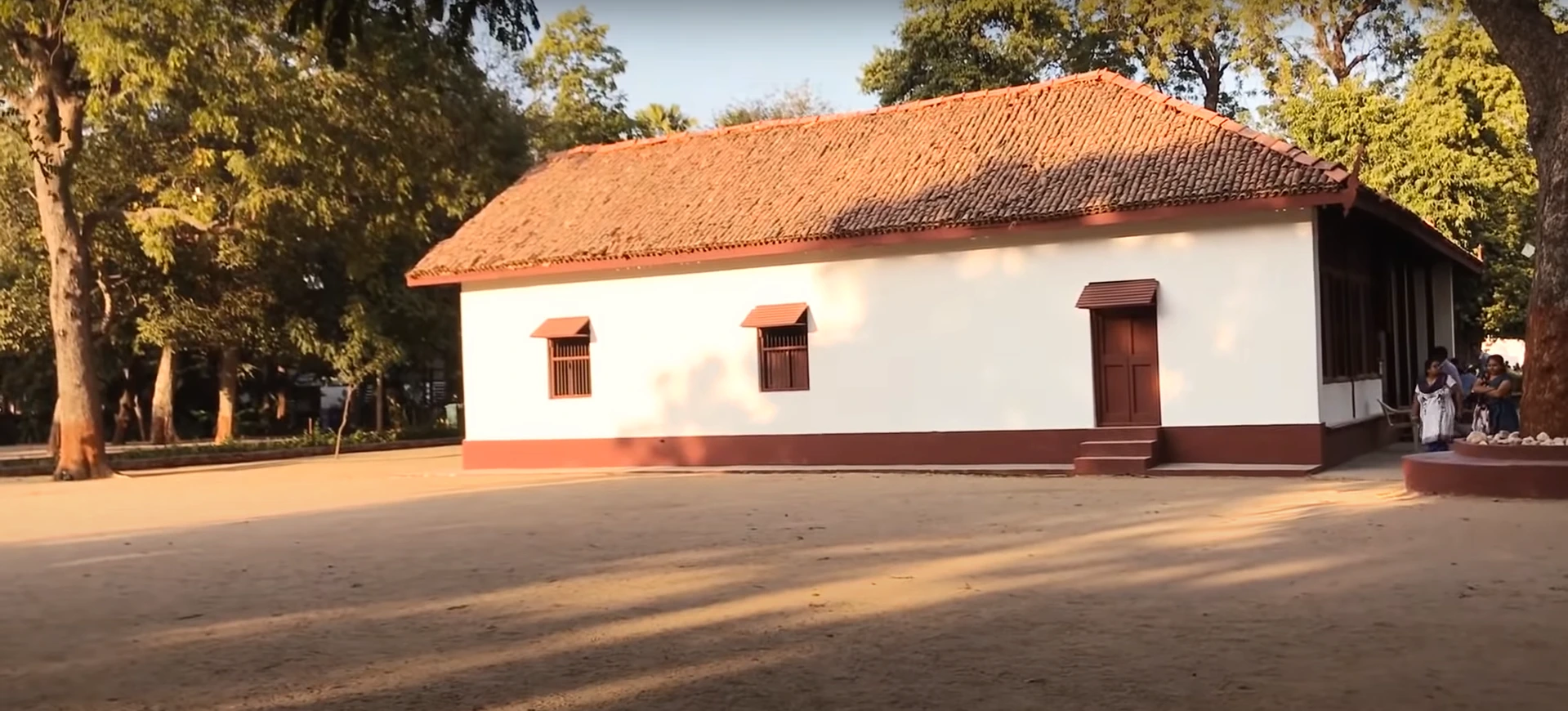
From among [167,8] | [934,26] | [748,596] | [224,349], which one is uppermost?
[934,26]

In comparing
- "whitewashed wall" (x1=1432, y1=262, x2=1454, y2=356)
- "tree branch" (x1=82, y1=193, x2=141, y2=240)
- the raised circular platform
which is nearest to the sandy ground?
the raised circular platform

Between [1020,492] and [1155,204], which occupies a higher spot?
[1155,204]

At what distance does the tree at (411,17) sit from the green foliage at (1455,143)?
20542 millimetres

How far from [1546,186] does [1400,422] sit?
349 inches

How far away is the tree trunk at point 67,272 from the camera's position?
1872 centimetres

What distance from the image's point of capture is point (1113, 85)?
18.4 m

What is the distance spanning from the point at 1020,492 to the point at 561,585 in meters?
6.15

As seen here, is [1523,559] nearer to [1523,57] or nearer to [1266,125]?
[1523,57]

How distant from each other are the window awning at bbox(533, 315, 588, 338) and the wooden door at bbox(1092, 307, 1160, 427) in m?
7.31

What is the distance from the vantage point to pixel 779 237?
17.1 metres

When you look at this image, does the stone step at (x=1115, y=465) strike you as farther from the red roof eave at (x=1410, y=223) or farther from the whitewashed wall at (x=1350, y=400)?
the red roof eave at (x=1410, y=223)

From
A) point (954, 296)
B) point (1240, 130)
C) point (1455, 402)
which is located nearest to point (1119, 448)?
point (954, 296)

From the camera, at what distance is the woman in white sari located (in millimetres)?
14164

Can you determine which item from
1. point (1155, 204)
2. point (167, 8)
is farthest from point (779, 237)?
point (167, 8)
